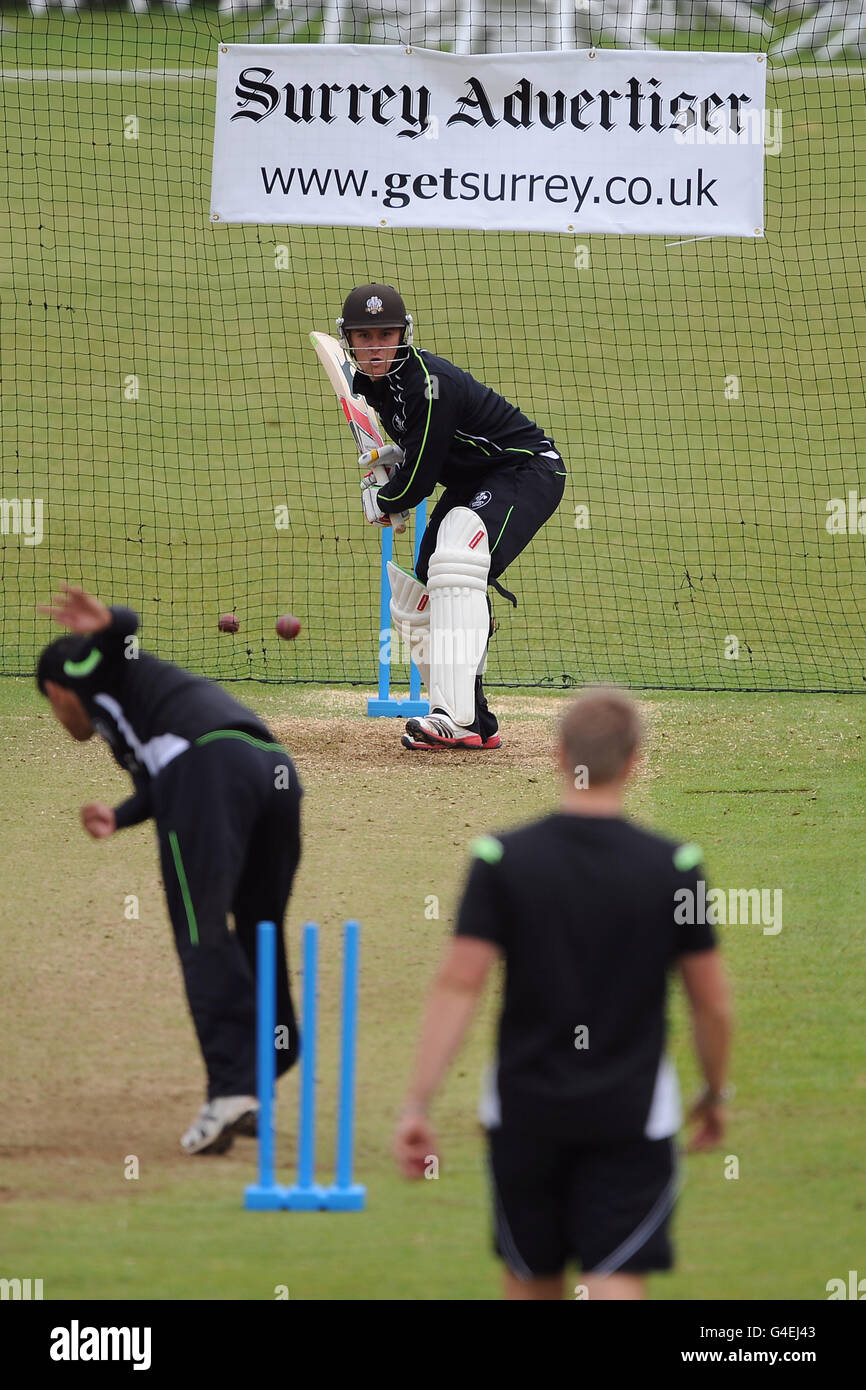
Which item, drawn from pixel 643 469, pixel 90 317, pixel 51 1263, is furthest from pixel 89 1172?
pixel 90 317

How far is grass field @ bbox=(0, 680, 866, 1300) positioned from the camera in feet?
16.9

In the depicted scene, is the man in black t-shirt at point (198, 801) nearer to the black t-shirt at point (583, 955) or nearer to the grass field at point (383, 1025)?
the grass field at point (383, 1025)

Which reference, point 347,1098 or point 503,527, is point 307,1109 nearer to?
point 347,1098

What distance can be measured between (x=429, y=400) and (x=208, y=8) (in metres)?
18.1

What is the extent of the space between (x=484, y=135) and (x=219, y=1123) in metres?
8.07

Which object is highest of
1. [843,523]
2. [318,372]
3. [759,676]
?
[318,372]

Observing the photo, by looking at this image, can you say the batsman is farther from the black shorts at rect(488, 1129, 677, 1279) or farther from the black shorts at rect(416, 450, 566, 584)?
the black shorts at rect(488, 1129, 677, 1279)

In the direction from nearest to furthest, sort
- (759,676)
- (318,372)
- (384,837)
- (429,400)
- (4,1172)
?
(4,1172)
(384,837)
(429,400)
(759,676)
(318,372)

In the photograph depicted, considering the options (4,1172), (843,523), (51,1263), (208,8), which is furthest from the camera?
(208,8)

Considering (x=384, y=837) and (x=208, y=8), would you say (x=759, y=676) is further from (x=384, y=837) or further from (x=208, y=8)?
(x=208, y=8)

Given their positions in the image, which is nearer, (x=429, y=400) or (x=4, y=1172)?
(x=4, y=1172)

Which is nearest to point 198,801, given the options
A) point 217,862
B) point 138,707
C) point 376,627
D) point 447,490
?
point 217,862

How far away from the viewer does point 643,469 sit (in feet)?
68.9

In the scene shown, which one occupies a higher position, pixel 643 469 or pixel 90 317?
pixel 90 317
